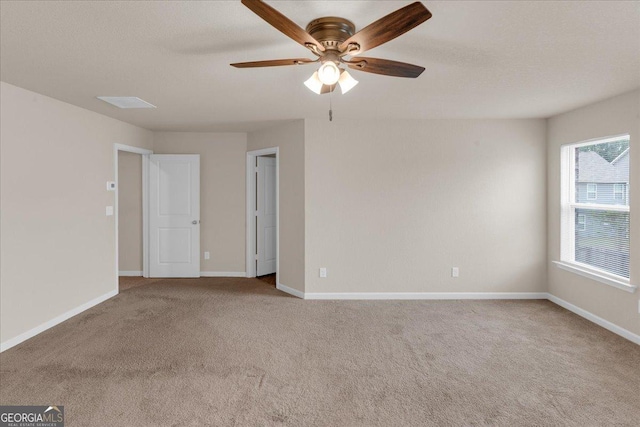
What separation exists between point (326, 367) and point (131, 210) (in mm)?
4530

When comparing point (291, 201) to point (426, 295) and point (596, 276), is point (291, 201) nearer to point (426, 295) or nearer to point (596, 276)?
point (426, 295)

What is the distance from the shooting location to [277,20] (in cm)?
160

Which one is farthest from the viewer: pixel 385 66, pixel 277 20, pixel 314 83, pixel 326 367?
pixel 326 367

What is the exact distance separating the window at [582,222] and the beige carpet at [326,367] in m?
1.02

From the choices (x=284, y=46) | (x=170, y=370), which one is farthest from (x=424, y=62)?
(x=170, y=370)

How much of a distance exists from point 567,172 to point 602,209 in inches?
27.1

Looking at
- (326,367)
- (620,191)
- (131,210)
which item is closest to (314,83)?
(326,367)

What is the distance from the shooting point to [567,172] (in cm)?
442

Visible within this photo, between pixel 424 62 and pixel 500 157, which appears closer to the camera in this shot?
pixel 424 62

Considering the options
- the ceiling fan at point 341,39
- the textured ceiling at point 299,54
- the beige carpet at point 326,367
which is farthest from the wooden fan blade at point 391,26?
the beige carpet at point 326,367

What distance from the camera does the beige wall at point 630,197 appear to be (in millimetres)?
3412

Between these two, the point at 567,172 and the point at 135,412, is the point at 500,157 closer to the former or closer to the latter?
the point at 567,172

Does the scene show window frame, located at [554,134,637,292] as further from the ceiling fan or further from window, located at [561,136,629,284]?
A: the ceiling fan

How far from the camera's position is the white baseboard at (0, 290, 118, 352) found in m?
3.23
